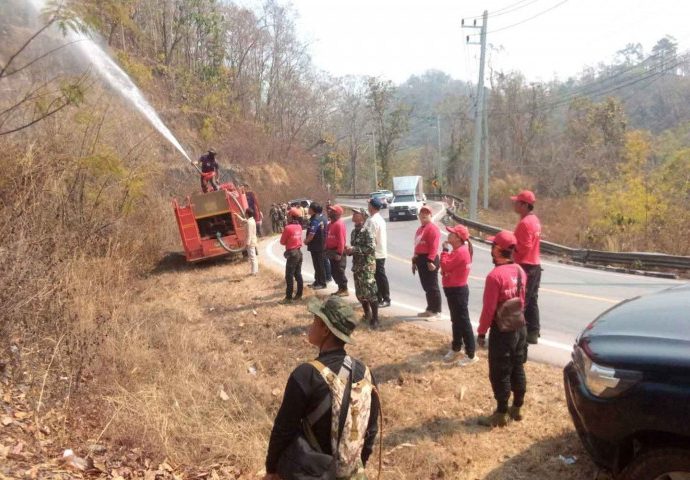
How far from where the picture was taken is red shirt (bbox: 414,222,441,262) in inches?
290

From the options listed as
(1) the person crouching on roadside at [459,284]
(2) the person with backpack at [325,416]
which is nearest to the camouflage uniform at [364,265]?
(1) the person crouching on roadside at [459,284]

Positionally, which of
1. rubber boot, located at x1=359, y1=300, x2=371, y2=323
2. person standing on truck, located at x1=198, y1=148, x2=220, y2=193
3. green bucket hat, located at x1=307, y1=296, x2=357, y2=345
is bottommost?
rubber boot, located at x1=359, y1=300, x2=371, y2=323

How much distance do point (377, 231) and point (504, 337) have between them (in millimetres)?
3784

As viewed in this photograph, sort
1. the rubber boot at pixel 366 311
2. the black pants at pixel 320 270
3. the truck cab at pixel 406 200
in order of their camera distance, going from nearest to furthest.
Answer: the rubber boot at pixel 366 311
the black pants at pixel 320 270
the truck cab at pixel 406 200

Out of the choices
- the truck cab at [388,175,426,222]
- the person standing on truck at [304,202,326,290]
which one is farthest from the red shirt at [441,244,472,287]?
the truck cab at [388,175,426,222]

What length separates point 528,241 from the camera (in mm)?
6105

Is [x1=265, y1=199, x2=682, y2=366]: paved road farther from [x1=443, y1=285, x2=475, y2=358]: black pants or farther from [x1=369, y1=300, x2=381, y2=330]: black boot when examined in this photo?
[x1=443, y1=285, x2=475, y2=358]: black pants

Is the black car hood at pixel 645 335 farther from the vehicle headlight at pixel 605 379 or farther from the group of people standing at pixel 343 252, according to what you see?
the group of people standing at pixel 343 252

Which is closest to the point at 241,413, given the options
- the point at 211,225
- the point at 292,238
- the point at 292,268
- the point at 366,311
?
the point at 366,311

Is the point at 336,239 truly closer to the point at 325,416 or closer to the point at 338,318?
the point at 338,318

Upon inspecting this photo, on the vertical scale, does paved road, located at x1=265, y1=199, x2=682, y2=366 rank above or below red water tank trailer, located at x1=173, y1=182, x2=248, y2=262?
below

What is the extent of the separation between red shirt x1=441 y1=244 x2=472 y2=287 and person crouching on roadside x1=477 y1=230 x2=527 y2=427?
1.32 metres

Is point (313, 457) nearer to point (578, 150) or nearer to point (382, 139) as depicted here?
point (578, 150)

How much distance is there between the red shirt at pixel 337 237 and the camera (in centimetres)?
883
